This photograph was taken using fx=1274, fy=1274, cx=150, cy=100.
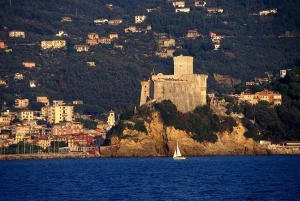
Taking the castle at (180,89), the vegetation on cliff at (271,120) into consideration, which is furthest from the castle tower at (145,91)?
the vegetation on cliff at (271,120)

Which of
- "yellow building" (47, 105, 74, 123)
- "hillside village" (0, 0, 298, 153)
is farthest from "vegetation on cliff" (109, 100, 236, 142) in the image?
"yellow building" (47, 105, 74, 123)

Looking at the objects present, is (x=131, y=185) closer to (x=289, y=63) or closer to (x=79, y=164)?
(x=79, y=164)

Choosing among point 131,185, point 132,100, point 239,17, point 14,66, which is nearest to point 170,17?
point 239,17

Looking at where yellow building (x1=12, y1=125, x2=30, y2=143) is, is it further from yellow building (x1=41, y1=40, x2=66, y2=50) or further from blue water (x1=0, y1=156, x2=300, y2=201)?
yellow building (x1=41, y1=40, x2=66, y2=50)

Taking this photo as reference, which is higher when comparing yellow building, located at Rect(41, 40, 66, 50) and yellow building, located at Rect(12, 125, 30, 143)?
yellow building, located at Rect(41, 40, 66, 50)

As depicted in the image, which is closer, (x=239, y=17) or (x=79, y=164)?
(x=79, y=164)

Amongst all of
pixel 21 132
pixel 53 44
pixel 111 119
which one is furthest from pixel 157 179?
pixel 53 44
